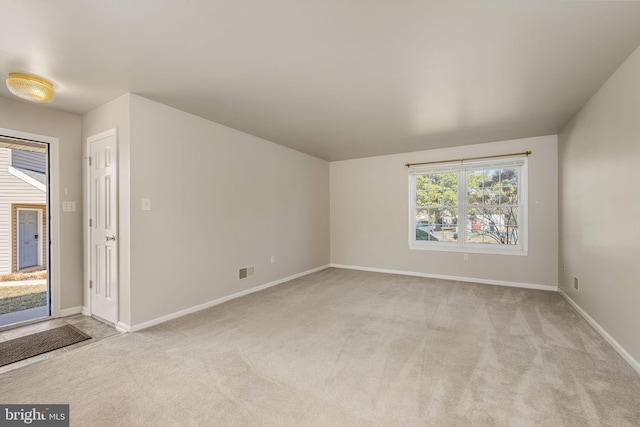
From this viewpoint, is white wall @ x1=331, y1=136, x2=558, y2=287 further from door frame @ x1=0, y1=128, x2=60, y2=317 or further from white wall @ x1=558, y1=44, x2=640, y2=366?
door frame @ x1=0, y1=128, x2=60, y2=317

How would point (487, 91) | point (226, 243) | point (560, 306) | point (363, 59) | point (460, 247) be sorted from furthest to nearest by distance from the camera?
point (460, 247) → point (226, 243) → point (560, 306) → point (487, 91) → point (363, 59)

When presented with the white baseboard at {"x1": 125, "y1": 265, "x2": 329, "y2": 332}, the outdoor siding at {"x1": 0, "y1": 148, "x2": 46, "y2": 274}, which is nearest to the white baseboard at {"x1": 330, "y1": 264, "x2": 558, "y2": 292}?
the white baseboard at {"x1": 125, "y1": 265, "x2": 329, "y2": 332}

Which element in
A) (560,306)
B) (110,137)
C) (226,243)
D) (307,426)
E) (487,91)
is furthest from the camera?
(226,243)

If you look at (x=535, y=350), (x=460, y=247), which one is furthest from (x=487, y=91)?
(x=460, y=247)

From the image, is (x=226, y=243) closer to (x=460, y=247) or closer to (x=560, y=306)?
(x=460, y=247)

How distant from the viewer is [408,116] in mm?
3479

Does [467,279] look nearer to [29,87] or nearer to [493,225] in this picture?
[493,225]

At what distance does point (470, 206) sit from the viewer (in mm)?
4984

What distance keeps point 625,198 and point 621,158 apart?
0.35 meters

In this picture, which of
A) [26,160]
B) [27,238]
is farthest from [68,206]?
[27,238]

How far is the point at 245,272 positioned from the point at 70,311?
205 centimetres

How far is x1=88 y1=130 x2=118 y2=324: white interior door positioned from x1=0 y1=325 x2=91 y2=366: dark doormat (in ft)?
1.06

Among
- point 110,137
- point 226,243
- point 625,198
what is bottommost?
point 226,243

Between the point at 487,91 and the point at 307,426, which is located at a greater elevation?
the point at 487,91
